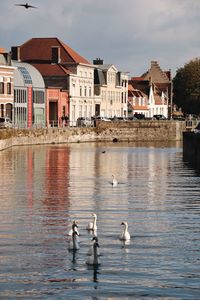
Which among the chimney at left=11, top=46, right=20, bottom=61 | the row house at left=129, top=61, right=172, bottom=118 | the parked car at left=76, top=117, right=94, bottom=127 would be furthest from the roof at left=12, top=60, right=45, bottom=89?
the row house at left=129, top=61, right=172, bottom=118

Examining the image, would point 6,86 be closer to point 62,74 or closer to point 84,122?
point 84,122

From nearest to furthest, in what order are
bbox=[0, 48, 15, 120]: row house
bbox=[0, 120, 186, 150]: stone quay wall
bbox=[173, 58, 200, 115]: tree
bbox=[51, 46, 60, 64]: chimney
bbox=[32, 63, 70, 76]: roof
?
bbox=[0, 120, 186, 150]: stone quay wall < bbox=[0, 48, 15, 120]: row house < bbox=[32, 63, 70, 76]: roof < bbox=[51, 46, 60, 64]: chimney < bbox=[173, 58, 200, 115]: tree

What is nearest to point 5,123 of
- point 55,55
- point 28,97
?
point 28,97

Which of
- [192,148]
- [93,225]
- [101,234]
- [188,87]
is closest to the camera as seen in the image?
[93,225]

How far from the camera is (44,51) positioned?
5610 inches

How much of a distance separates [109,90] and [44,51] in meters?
20.2

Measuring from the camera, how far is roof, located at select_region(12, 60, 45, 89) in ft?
391

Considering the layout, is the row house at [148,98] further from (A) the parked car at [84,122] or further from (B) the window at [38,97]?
(B) the window at [38,97]

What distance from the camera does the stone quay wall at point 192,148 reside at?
3236 inches

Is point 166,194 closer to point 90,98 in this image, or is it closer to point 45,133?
point 45,133

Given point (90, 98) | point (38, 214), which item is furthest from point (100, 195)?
point (90, 98)

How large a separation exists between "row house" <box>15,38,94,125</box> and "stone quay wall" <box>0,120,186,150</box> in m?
5.01

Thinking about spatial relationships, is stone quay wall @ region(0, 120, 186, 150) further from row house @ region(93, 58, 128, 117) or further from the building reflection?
row house @ region(93, 58, 128, 117)

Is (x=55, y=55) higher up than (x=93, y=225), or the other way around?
(x=55, y=55)
